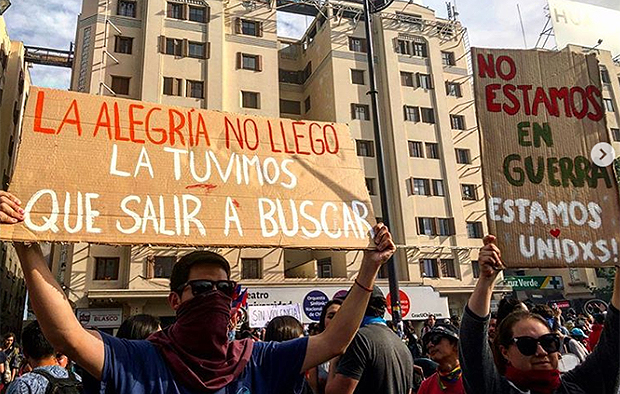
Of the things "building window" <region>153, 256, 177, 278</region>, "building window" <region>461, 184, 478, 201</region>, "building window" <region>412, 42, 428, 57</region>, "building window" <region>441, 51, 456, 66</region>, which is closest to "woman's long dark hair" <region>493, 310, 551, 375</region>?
"building window" <region>153, 256, 177, 278</region>

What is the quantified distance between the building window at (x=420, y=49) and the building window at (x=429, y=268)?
13920mm

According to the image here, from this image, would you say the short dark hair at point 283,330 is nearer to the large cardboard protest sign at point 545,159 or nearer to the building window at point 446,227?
the large cardboard protest sign at point 545,159

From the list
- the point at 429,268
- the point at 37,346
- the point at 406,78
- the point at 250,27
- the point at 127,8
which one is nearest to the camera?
the point at 37,346

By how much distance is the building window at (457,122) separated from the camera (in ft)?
110

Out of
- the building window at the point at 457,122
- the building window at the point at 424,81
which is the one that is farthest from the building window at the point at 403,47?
the building window at the point at 457,122

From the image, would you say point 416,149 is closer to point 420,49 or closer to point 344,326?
point 420,49

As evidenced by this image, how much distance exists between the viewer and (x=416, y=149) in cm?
3216

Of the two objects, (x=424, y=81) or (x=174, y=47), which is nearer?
(x=174, y=47)

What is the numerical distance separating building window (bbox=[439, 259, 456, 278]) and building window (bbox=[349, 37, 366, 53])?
1440 cm

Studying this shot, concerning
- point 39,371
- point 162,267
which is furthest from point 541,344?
point 162,267

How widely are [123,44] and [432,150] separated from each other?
1926 centimetres

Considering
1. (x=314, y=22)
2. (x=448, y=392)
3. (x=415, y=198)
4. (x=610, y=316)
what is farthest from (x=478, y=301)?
(x=314, y=22)

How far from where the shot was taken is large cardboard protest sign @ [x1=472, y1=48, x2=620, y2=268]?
3332 millimetres

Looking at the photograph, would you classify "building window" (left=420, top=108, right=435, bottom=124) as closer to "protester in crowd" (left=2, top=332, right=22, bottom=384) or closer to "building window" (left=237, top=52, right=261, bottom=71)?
"building window" (left=237, top=52, right=261, bottom=71)
